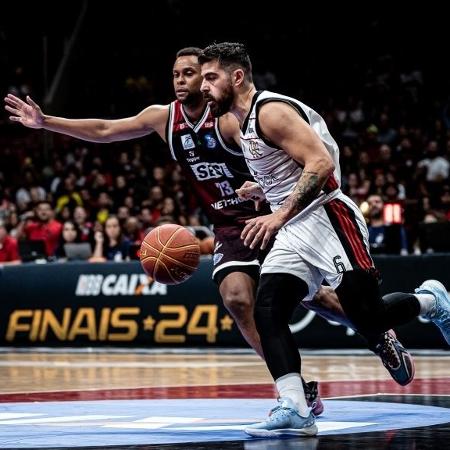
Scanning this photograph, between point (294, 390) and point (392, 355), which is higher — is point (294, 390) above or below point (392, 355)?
below

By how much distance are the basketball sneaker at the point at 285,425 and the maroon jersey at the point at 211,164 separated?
1.79 meters

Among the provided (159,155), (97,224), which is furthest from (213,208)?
(159,155)

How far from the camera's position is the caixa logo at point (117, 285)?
15.0 m

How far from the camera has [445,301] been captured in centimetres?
721

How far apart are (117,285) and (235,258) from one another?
310 inches

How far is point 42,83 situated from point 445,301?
22.0 meters

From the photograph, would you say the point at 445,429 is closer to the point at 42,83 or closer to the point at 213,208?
the point at 213,208

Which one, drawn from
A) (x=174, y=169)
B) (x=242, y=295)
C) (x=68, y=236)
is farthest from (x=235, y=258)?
(x=174, y=169)

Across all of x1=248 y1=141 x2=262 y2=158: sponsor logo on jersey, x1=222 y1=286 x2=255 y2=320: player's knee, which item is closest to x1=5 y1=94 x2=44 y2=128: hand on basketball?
x1=222 y1=286 x2=255 y2=320: player's knee

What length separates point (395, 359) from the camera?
705 centimetres

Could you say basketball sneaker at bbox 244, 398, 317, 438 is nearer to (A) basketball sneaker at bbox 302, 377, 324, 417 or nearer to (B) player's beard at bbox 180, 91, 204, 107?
(A) basketball sneaker at bbox 302, 377, 324, 417

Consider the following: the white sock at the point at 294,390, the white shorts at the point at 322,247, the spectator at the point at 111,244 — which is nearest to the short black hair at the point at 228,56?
the white shorts at the point at 322,247

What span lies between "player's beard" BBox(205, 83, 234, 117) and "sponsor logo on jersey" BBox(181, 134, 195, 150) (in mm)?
1197

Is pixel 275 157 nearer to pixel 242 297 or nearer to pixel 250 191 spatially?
pixel 250 191
